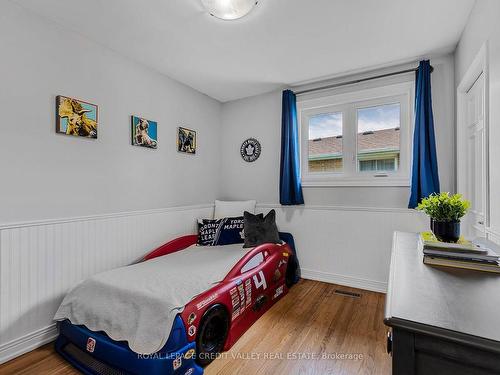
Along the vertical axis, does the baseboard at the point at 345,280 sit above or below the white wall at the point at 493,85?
below

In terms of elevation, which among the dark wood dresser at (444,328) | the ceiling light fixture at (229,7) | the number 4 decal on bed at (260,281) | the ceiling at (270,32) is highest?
the ceiling at (270,32)

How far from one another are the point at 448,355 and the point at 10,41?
9.02 feet

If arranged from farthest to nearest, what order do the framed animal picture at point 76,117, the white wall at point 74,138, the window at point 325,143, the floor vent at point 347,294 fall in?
the window at point 325,143
the floor vent at point 347,294
the framed animal picture at point 76,117
the white wall at point 74,138

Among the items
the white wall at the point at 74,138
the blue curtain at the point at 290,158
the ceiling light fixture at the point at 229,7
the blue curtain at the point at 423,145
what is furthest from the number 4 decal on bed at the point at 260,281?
the ceiling light fixture at the point at 229,7

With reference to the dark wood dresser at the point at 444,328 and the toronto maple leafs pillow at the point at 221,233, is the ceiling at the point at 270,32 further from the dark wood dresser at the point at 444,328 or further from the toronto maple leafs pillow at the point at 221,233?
the dark wood dresser at the point at 444,328

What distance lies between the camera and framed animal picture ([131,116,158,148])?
251 cm

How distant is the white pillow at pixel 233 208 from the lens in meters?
3.28

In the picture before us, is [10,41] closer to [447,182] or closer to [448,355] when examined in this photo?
[448,355]

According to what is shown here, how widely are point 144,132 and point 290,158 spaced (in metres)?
1.67

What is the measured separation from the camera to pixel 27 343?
5.77ft

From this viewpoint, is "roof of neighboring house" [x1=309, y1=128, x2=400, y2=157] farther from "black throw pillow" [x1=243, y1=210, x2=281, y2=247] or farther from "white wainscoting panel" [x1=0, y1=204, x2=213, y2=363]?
"white wainscoting panel" [x1=0, y1=204, x2=213, y2=363]

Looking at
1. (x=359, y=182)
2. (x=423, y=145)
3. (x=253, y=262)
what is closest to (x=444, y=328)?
(x=253, y=262)

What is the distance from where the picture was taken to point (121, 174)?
94.3 inches

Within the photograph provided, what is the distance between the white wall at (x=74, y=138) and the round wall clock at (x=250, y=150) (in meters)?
0.91
